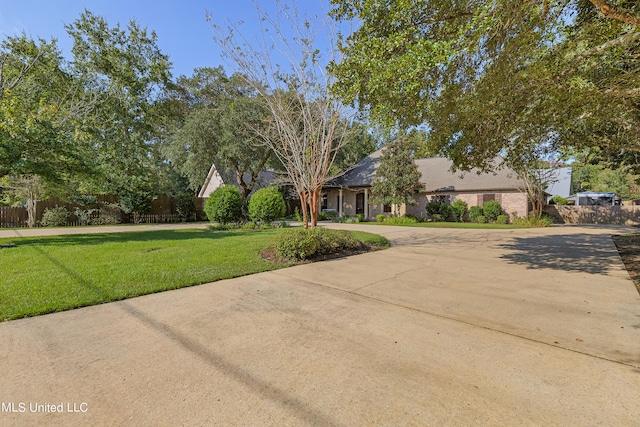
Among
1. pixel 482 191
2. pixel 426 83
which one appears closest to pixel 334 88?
pixel 426 83

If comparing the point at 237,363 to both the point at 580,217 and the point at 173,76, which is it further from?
the point at 580,217

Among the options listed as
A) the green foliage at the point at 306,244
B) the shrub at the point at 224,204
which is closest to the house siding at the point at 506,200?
the shrub at the point at 224,204

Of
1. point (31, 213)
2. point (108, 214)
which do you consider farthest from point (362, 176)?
point (31, 213)

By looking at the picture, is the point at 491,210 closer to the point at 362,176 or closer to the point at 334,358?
the point at 362,176

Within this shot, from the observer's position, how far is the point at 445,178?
22469 mm

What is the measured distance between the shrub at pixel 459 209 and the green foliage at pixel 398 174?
3.01m

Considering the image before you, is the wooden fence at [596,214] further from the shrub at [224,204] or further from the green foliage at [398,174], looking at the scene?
the shrub at [224,204]

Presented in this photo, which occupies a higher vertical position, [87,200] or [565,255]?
[87,200]

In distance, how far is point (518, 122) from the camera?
19.2 ft

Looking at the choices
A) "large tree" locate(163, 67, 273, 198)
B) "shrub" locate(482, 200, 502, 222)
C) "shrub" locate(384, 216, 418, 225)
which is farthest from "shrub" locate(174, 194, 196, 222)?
"shrub" locate(482, 200, 502, 222)

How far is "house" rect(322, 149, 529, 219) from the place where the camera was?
64.6ft

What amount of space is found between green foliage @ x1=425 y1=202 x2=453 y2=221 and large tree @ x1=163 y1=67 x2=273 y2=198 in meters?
12.1

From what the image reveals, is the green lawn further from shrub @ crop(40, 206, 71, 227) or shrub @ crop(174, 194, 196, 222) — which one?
shrub @ crop(174, 194, 196, 222)

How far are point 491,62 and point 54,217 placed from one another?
66.1ft
